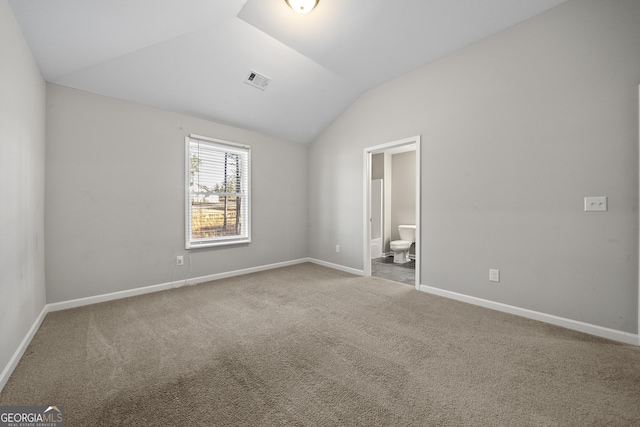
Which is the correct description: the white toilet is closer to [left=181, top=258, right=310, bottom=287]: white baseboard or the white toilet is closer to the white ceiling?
[left=181, top=258, right=310, bottom=287]: white baseboard

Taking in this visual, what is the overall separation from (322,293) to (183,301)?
1639 mm

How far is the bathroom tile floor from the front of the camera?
391 cm

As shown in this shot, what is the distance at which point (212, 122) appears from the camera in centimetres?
372

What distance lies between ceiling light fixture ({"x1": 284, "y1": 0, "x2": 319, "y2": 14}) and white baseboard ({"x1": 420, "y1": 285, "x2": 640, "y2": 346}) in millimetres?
3358

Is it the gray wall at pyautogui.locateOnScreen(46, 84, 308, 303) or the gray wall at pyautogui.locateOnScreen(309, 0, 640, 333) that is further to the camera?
the gray wall at pyautogui.locateOnScreen(46, 84, 308, 303)

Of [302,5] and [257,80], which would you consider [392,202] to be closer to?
[257,80]

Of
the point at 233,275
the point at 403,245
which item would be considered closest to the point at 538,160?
the point at 403,245

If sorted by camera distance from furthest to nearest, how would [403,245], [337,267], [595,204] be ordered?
[403,245], [337,267], [595,204]


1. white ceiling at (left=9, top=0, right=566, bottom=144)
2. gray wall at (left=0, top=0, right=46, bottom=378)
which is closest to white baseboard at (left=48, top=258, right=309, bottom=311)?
gray wall at (left=0, top=0, right=46, bottom=378)

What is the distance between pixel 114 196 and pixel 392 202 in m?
5.20

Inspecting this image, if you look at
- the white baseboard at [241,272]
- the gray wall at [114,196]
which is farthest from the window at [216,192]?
the white baseboard at [241,272]

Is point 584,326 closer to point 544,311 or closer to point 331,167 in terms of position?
point 544,311

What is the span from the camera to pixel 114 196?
294cm

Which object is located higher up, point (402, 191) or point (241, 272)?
point (402, 191)
